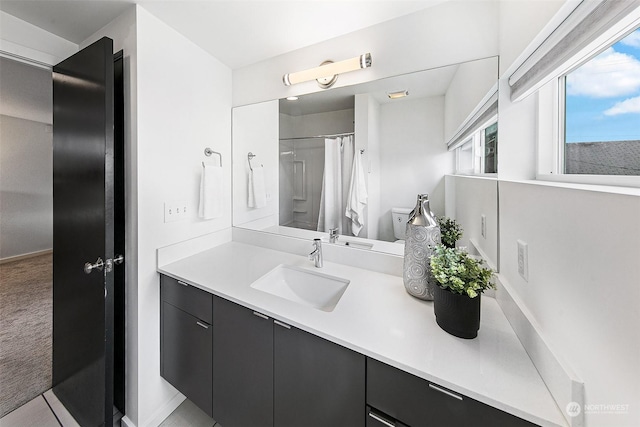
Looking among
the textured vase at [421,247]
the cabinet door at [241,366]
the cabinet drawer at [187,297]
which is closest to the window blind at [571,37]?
the textured vase at [421,247]

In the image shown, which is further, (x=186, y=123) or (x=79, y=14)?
(x=186, y=123)

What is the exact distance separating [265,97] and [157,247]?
1.27m

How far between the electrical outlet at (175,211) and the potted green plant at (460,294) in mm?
1490

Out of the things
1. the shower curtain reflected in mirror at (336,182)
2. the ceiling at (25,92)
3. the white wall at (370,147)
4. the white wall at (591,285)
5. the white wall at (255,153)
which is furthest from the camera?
the ceiling at (25,92)

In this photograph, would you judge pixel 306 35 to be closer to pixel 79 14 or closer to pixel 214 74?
pixel 214 74

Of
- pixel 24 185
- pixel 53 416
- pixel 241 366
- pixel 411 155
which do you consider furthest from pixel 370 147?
pixel 24 185

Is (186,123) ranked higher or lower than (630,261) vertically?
higher

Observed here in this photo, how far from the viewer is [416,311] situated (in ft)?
3.06

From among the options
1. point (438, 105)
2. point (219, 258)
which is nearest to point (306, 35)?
point (438, 105)

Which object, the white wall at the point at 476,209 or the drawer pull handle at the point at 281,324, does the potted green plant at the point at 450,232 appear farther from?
the drawer pull handle at the point at 281,324

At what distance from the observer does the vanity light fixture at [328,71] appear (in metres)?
1.27

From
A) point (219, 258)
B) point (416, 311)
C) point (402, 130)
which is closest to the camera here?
point (416, 311)

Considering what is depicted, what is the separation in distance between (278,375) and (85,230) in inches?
50.2

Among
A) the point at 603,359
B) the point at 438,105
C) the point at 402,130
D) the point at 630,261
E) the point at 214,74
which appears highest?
the point at 214,74
